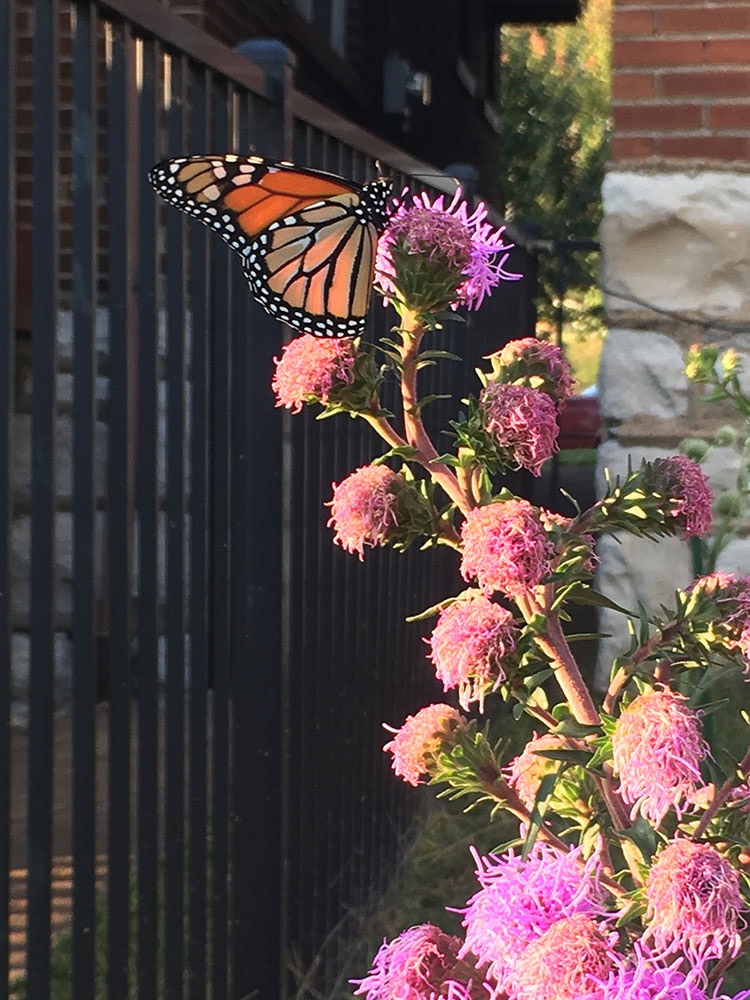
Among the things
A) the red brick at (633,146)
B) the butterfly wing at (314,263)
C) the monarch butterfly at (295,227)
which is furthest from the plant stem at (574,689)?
the red brick at (633,146)

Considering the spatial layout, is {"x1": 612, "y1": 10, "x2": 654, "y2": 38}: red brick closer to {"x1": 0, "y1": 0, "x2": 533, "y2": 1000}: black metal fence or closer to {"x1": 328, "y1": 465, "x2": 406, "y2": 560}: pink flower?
{"x1": 0, "y1": 0, "x2": 533, "y2": 1000}: black metal fence

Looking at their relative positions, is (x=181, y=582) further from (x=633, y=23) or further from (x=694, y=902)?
(x=633, y=23)

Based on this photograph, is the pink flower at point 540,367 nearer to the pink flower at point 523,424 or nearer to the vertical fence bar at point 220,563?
the pink flower at point 523,424

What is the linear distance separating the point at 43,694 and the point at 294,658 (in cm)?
97

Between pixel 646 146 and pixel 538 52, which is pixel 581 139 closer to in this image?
pixel 538 52

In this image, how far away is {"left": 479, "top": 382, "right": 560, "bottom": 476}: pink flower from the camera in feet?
4.73

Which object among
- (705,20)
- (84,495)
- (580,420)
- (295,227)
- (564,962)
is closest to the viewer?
(564,962)

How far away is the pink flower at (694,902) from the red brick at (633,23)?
4239 millimetres

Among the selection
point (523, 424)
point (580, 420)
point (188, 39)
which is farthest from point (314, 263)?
point (580, 420)

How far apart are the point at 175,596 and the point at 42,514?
510 mm

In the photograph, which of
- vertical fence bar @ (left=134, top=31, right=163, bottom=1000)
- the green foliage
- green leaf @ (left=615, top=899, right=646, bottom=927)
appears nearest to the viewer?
green leaf @ (left=615, top=899, right=646, bottom=927)

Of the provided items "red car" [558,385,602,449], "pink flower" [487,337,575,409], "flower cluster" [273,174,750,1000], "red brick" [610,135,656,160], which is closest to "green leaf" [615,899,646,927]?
"flower cluster" [273,174,750,1000]

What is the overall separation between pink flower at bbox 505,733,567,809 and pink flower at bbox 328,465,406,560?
0.99 feet

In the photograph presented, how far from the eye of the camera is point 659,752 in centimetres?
123
